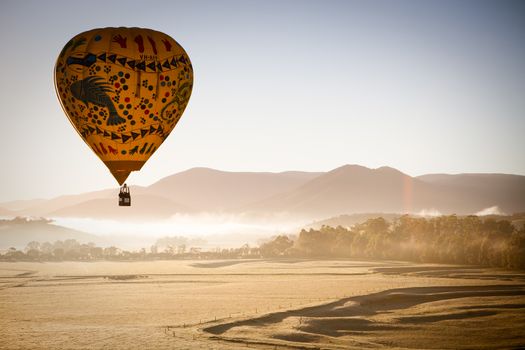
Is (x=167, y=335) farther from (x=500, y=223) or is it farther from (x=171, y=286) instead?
(x=500, y=223)

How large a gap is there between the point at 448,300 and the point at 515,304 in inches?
295

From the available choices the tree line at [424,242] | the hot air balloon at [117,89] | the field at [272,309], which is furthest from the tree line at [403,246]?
the hot air balloon at [117,89]

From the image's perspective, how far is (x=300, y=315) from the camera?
204 ft

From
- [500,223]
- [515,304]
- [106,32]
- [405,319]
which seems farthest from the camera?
[500,223]

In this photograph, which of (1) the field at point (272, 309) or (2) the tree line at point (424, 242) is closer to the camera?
(1) the field at point (272, 309)

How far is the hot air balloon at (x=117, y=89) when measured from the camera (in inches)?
1586

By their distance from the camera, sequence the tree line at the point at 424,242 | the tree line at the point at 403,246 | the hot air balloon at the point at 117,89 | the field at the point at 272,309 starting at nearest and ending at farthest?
the hot air balloon at the point at 117,89, the field at the point at 272,309, the tree line at the point at 424,242, the tree line at the point at 403,246

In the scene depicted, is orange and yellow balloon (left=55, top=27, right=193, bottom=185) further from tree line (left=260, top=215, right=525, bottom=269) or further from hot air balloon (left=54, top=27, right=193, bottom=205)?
tree line (left=260, top=215, right=525, bottom=269)

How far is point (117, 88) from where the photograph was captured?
4025 centimetres

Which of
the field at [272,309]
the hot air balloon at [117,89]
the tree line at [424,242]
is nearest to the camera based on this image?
the hot air balloon at [117,89]

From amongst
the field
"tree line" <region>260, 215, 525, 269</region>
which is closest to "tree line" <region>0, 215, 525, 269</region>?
"tree line" <region>260, 215, 525, 269</region>

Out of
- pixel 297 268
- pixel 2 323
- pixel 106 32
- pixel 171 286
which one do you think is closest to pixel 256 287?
pixel 171 286

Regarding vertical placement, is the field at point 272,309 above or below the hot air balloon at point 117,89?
below

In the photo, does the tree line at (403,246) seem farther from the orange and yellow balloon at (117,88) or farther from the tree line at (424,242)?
the orange and yellow balloon at (117,88)
